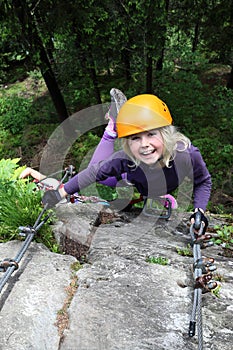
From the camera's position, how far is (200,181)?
128 inches

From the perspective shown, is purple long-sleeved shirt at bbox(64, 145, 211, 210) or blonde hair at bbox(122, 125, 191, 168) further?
purple long-sleeved shirt at bbox(64, 145, 211, 210)

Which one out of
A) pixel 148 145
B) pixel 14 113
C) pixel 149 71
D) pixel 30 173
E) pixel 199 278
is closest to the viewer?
pixel 199 278

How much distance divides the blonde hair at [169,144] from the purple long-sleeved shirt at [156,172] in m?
0.06

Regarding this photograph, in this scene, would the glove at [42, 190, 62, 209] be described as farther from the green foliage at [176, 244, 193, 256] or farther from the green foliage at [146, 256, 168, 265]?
the green foliage at [176, 244, 193, 256]

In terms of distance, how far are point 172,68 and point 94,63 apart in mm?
5997

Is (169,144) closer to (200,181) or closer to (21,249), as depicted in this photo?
(200,181)

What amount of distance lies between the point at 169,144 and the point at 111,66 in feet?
24.5

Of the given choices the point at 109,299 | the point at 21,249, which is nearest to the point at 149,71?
the point at 21,249

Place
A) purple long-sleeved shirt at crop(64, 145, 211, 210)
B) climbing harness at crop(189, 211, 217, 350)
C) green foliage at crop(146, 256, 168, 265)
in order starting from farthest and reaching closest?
purple long-sleeved shirt at crop(64, 145, 211, 210), green foliage at crop(146, 256, 168, 265), climbing harness at crop(189, 211, 217, 350)

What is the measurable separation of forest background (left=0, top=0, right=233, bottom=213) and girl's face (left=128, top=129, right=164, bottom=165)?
14.3ft

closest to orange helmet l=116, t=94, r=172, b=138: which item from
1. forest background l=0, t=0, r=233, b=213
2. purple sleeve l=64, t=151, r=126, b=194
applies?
purple sleeve l=64, t=151, r=126, b=194

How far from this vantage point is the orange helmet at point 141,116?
8.93 feet

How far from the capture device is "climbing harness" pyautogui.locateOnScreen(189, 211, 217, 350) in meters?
1.74

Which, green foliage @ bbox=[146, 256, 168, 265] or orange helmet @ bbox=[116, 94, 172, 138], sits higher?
orange helmet @ bbox=[116, 94, 172, 138]
